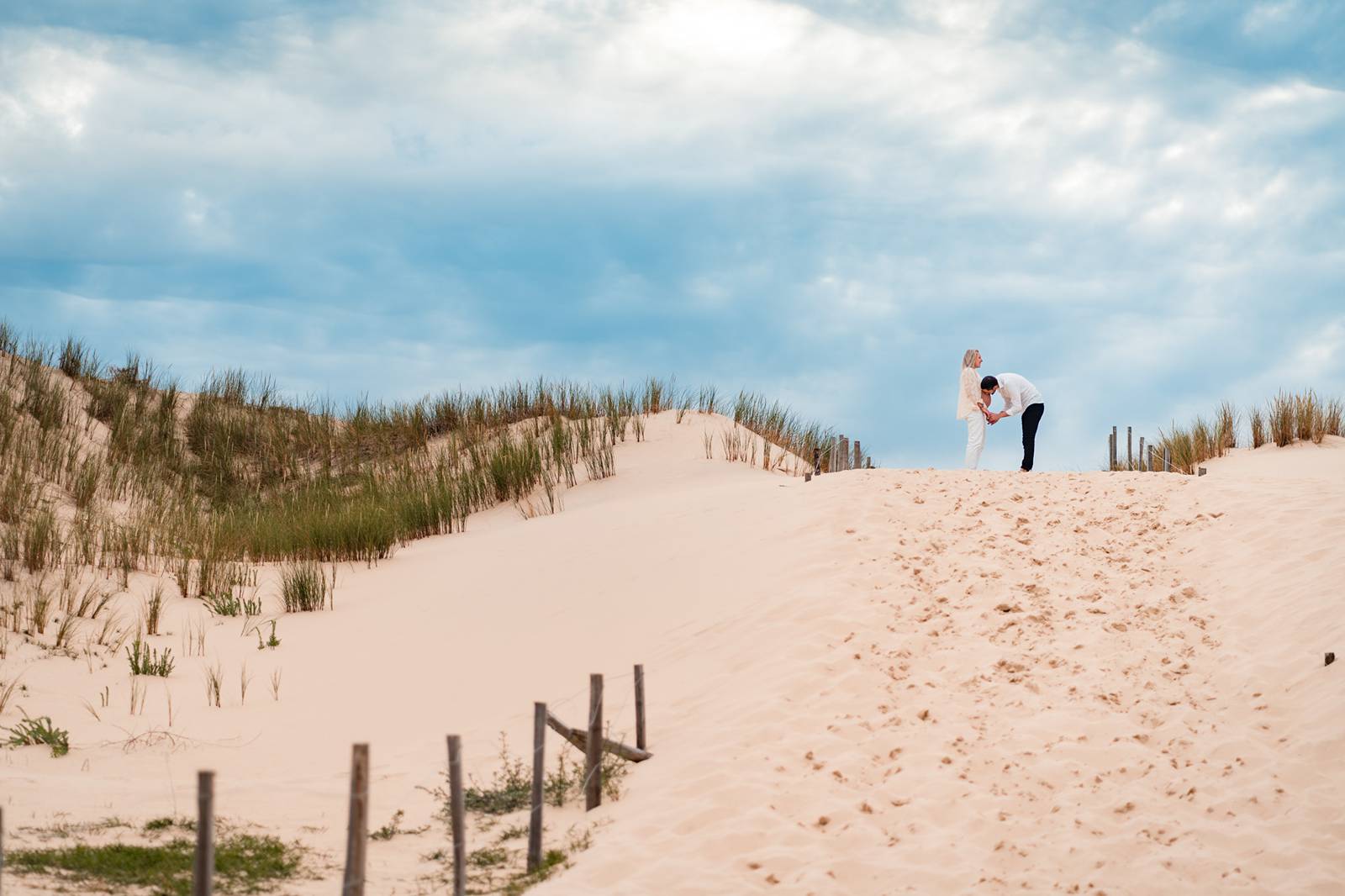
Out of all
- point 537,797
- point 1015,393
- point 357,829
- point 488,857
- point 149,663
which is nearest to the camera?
point 357,829

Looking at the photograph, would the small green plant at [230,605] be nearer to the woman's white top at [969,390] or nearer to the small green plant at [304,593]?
the small green plant at [304,593]

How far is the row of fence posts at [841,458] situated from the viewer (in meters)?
16.5

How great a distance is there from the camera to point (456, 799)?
18.4 feet

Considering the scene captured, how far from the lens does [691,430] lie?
20.0 m

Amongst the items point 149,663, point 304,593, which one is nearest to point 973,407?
point 304,593

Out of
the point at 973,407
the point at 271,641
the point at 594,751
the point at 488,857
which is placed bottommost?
the point at 488,857

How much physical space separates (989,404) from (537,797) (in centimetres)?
923

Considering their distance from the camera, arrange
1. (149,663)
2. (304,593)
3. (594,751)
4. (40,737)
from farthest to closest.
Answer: (304,593)
(149,663)
(40,737)
(594,751)

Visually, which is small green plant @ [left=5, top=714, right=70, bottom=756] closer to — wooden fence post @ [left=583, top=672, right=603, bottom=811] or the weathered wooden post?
wooden fence post @ [left=583, top=672, right=603, bottom=811]

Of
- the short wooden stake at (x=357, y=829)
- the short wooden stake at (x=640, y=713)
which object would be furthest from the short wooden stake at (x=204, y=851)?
the short wooden stake at (x=640, y=713)

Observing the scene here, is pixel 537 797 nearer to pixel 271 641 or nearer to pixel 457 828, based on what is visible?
pixel 457 828

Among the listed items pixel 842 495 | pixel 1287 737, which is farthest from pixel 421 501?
pixel 1287 737

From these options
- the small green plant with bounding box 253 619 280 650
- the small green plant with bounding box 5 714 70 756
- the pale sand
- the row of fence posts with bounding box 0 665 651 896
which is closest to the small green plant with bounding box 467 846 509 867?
the row of fence posts with bounding box 0 665 651 896

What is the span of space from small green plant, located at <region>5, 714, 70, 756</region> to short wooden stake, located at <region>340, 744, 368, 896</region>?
→ 503cm
